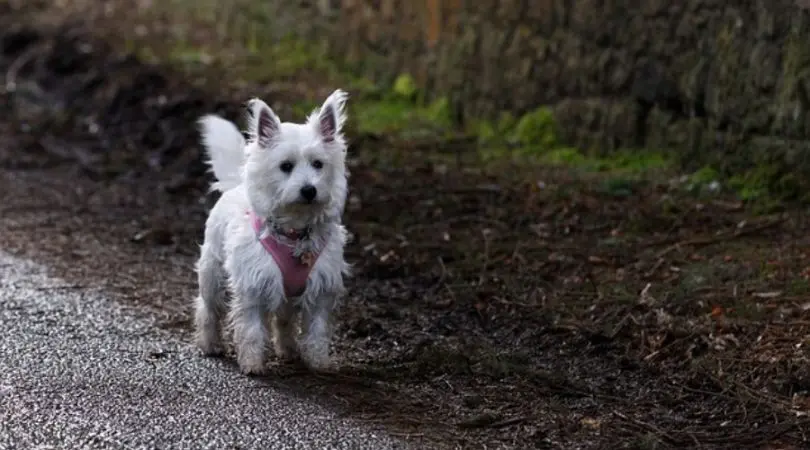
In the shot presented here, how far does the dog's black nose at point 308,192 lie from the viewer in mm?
6895

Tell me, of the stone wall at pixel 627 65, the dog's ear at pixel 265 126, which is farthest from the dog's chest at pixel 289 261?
the stone wall at pixel 627 65

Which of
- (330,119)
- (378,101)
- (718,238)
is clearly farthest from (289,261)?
(378,101)

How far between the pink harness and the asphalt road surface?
0.53 meters

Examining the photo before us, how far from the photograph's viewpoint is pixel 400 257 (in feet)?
31.3

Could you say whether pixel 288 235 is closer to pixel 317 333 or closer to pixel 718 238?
pixel 317 333

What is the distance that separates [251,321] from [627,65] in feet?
18.2

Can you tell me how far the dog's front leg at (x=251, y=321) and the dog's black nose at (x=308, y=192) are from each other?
1.65ft

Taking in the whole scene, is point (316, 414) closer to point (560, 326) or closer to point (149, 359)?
point (149, 359)

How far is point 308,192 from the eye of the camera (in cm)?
690

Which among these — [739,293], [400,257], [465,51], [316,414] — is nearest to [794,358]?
[739,293]

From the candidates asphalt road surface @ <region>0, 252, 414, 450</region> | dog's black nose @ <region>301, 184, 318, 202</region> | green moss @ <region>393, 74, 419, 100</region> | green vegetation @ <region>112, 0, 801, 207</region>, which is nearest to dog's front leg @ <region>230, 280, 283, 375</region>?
asphalt road surface @ <region>0, 252, 414, 450</region>

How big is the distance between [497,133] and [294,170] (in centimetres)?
622

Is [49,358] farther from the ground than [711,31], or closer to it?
closer to it

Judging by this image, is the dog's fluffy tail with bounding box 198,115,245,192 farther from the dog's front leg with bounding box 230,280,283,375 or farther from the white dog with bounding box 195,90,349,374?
the dog's front leg with bounding box 230,280,283,375
